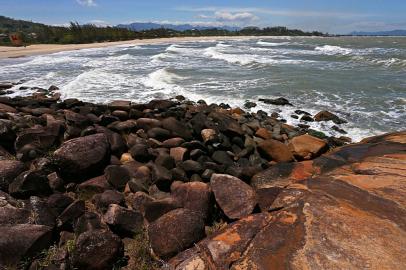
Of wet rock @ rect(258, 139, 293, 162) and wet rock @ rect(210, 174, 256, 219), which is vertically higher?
wet rock @ rect(210, 174, 256, 219)

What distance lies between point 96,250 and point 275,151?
4.78 m

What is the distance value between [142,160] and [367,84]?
49.0 feet

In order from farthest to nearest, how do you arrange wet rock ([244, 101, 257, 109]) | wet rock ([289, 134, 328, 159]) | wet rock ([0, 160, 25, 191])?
wet rock ([244, 101, 257, 109])
wet rock ([289, 134, 328, 159])
wet rock ([0, 160, 25, 191])

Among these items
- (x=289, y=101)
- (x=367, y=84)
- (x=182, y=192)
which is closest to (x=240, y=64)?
(x=367, y=84)

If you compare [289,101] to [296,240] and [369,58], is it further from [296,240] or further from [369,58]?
[369,58]

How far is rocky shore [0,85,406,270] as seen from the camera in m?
3.68

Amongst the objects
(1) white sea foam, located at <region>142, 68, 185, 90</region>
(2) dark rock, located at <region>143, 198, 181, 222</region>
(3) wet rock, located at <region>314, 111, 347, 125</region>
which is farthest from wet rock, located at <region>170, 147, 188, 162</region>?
(1) white sea foam, located at <region>142, 68, 185, 90</region>

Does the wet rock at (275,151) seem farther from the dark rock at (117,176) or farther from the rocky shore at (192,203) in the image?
the dark rock at (117,176)

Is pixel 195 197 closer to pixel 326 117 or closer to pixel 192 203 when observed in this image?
pixel 192 203

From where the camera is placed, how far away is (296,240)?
12.0 ft

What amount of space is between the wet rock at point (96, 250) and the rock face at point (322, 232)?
0.76m

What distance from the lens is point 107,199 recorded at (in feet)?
17.6

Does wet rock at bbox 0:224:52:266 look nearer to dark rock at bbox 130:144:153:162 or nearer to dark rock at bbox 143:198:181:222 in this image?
dark rock at bbox 143:198:181:222

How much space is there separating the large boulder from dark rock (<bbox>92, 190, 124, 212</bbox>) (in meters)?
0.70
